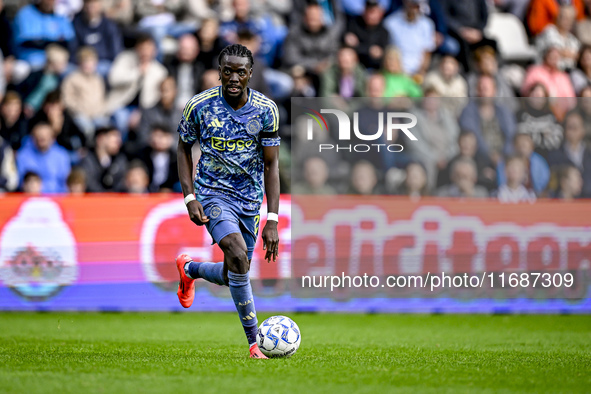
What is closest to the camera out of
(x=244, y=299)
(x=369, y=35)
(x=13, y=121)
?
(x=244, y=299)

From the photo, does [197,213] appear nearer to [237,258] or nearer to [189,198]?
[189,198]

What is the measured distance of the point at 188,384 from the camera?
5328 millimetres

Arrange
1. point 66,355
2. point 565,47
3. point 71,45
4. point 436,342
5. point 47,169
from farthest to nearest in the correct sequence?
point 565,47, point 71,45, point 47,169, point 436,342, point 66,355

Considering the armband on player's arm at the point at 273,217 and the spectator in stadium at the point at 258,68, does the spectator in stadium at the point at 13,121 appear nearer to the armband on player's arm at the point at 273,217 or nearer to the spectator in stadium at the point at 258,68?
the spectator in stadium at the point at 258,68

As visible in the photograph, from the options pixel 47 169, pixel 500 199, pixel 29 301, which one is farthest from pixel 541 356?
pixel 47 169

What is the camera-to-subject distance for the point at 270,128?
707 centimetres

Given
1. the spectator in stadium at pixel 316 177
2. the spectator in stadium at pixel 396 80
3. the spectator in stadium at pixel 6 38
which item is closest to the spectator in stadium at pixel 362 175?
the spectator in stadium at pixel 316 177

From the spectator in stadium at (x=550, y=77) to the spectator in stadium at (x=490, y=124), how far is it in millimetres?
3102

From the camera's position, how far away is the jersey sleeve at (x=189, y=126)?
7.02m

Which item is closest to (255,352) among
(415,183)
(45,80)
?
(415,183)

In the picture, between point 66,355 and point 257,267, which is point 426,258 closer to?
point 257,267

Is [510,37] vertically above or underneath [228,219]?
above

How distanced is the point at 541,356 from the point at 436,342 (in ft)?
4.89

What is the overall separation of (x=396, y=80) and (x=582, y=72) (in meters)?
3.94
